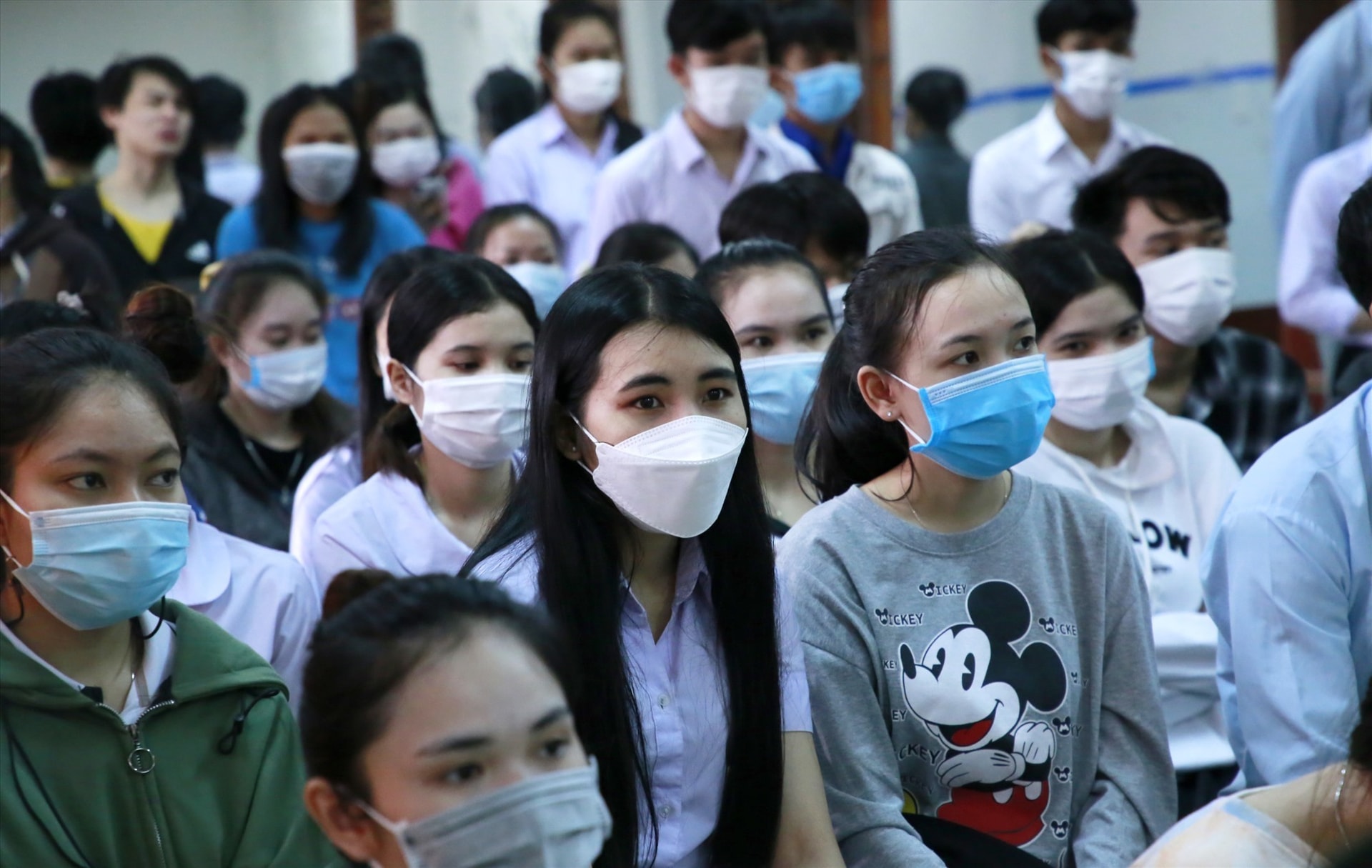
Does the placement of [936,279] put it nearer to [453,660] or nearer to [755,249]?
[755,249]

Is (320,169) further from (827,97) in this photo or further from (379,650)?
(379,650)

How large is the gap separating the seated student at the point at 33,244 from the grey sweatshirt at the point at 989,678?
2.24 metres

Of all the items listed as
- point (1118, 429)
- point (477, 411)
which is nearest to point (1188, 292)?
point (1118, 429)

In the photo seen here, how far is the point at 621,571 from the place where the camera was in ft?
8.13

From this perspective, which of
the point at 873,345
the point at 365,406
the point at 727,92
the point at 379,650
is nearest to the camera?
the point at 379,650

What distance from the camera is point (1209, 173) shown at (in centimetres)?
413

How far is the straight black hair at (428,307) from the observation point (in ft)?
11.1

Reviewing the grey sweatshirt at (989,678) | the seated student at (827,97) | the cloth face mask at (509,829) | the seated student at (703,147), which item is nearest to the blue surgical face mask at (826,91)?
the seated student at (827,97)

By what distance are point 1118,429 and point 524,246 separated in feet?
6.74

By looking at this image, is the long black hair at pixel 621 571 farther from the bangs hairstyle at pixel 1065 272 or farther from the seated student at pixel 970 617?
the bangs hairstyle at pixel 1065 272

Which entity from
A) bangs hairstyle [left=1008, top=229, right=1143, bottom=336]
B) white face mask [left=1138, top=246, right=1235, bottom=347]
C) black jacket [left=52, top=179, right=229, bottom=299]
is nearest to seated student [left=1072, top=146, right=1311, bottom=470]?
white face mask [left=1138, top=246, right=1235, bottom=347]

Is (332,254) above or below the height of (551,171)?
below

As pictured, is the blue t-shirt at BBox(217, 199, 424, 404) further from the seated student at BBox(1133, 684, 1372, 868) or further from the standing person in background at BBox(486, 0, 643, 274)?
the seated student at BBox(1133, 684, 1372, 868)

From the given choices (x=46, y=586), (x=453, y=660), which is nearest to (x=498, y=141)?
(x=46, y=586)
